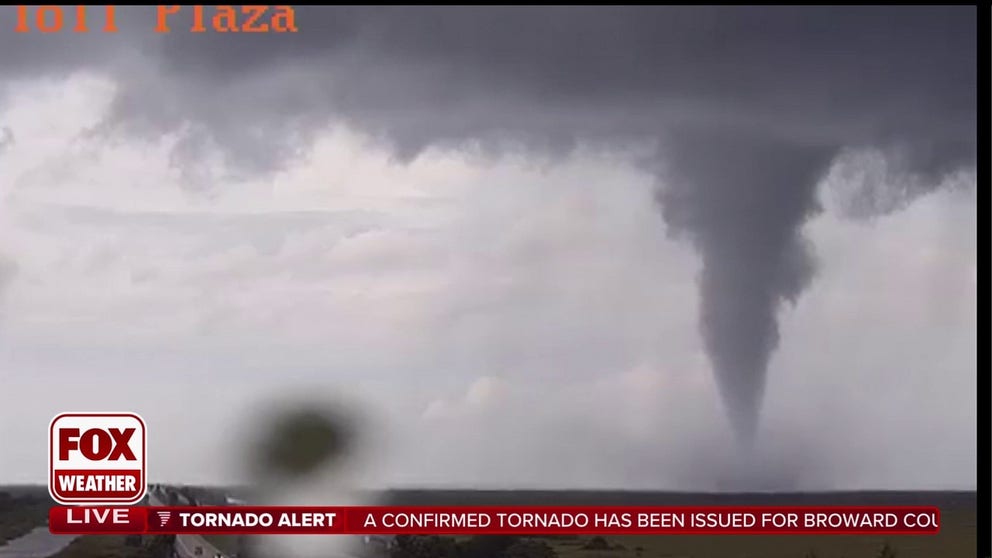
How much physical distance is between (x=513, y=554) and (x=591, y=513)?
0.56 m

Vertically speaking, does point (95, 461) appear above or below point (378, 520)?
above

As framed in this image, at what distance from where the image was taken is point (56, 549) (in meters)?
8.97

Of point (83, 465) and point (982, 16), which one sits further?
point (982, 16)

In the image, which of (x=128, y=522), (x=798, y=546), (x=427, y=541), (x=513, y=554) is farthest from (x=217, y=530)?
(x=798, y=546)

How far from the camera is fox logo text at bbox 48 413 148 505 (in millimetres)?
8797

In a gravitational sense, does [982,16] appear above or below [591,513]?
above

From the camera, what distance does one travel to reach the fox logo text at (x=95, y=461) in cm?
880

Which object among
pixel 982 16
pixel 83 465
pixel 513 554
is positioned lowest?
pixel 513 554

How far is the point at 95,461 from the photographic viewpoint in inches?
353

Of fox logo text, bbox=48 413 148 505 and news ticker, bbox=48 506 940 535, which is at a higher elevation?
fox logo text, bbox=48 413 148 505

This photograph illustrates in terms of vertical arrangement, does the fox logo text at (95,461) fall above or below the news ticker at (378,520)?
above

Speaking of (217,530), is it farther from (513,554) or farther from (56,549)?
(513,554)

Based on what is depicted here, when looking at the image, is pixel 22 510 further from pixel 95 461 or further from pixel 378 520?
pixel 378 520

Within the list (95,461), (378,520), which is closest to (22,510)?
(95,461)
